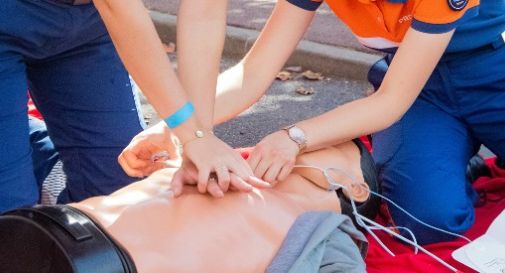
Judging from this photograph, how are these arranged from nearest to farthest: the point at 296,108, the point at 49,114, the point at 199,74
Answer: the point at 199,74
the point at 49,114
the point at 296,108

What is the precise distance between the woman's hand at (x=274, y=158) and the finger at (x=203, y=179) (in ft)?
0.62

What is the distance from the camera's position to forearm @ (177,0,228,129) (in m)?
1.95

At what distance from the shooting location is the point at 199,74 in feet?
6.42

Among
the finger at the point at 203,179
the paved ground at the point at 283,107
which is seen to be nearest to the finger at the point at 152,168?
the finger at the point at 203,179

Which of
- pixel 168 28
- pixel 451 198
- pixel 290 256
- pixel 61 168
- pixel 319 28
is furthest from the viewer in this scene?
pixel 168 28

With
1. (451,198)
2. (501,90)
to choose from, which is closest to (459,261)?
(451,198)

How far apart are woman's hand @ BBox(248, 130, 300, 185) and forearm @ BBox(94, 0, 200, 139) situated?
17 centimetres

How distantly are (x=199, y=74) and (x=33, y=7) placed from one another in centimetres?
48

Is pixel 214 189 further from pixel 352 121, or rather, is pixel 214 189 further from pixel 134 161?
pixel 352 121

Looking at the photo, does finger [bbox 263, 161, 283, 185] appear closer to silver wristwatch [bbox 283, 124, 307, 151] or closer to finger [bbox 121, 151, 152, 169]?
silver wristwatch [bbox 283, 124, 307, 151]

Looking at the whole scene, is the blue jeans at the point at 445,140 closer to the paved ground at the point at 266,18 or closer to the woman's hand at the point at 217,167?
the woman's hand at the point at 217,167

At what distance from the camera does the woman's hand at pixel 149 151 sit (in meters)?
1.95

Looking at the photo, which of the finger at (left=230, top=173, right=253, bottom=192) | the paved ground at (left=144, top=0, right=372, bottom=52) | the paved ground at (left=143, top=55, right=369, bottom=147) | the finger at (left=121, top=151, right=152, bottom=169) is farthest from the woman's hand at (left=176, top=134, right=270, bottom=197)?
the paved ground at (left=144, top=0, right=372, bottom=52)

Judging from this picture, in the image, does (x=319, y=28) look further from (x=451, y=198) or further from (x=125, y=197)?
(x=125, y=197)
